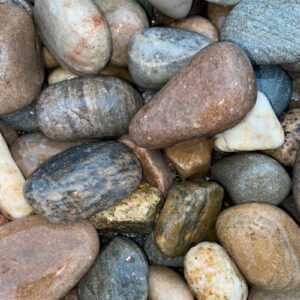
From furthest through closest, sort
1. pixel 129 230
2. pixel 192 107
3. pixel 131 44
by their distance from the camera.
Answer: pixel 129 230 → pixel 131 44 → pixel 192 107

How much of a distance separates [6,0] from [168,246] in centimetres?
180

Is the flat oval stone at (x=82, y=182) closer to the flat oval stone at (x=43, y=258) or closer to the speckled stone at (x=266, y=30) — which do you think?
the flat oval stone at (x=43, y=258)

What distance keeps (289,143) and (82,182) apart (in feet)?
4.31

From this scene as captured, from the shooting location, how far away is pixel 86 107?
301cm

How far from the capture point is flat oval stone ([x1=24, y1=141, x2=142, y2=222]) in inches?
116

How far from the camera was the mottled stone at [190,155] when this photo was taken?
10.5 ft

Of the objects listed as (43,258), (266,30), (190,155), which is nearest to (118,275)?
(43,258)

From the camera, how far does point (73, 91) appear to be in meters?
3.04

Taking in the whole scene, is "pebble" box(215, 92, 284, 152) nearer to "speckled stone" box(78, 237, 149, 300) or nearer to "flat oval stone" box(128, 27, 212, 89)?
"flat oval stone" box(128, 27, 212, 89)

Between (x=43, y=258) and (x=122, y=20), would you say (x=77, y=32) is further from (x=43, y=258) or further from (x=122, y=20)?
(x=43, y=258)

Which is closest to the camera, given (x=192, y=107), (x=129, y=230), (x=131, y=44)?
(x=192, y=107)

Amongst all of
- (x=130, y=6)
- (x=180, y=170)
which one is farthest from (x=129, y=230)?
(x=130, y=6)

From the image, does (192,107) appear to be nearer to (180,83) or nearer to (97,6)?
(180,83)

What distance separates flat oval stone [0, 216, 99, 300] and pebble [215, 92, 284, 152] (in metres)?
1.05
